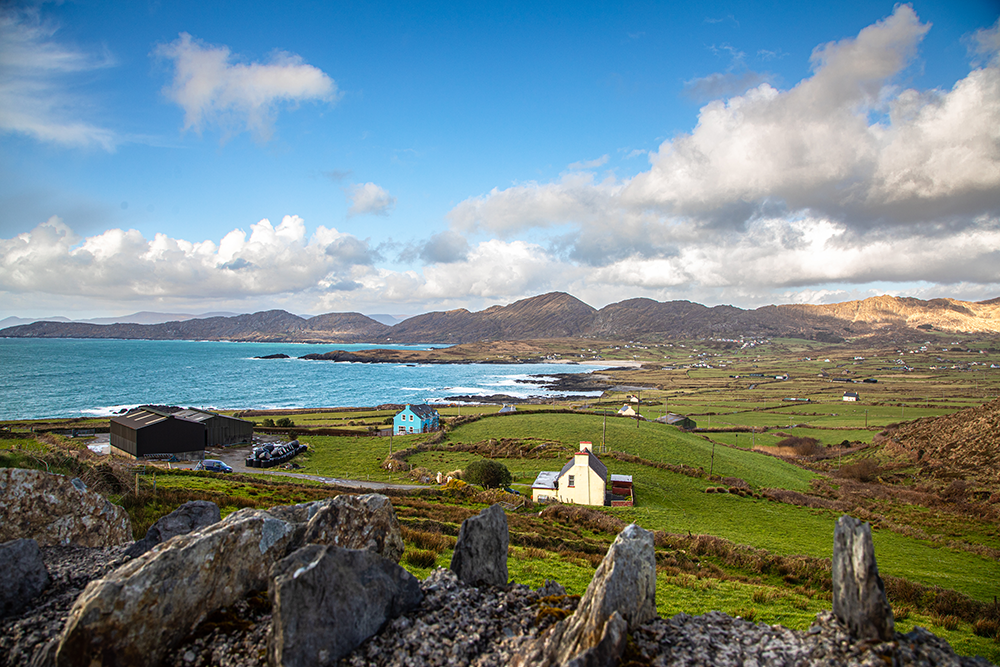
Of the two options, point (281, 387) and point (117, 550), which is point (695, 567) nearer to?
point (117, 550)

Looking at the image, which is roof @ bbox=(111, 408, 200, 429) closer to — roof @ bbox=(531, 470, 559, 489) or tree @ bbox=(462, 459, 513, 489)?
tree @ bbox=(462, 459, 513, 489)

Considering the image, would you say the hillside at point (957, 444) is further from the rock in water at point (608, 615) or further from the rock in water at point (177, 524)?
the rock in water at point (177, 524)

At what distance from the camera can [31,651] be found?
7359 mm

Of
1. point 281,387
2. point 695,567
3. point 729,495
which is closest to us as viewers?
point 695,567

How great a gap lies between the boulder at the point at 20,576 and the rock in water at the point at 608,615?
8.55 metres

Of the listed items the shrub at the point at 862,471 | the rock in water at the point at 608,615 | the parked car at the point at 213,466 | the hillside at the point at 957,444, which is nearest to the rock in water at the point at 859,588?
the rock in water at the point at 608,615

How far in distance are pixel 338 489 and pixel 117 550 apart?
24.8m

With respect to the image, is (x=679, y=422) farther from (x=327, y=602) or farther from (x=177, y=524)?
(x=327, y=602)

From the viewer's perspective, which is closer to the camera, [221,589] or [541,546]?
[221,589]

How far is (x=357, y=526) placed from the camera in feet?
31.2

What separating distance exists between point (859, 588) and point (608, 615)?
3.45 metres

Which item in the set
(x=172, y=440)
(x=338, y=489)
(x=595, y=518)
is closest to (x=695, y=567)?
Answer: (x=595, y=518)

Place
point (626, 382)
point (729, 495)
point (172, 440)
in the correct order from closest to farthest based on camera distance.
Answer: point (729, 495), point (172, 440), point (626, 382)

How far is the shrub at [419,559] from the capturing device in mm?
13227
